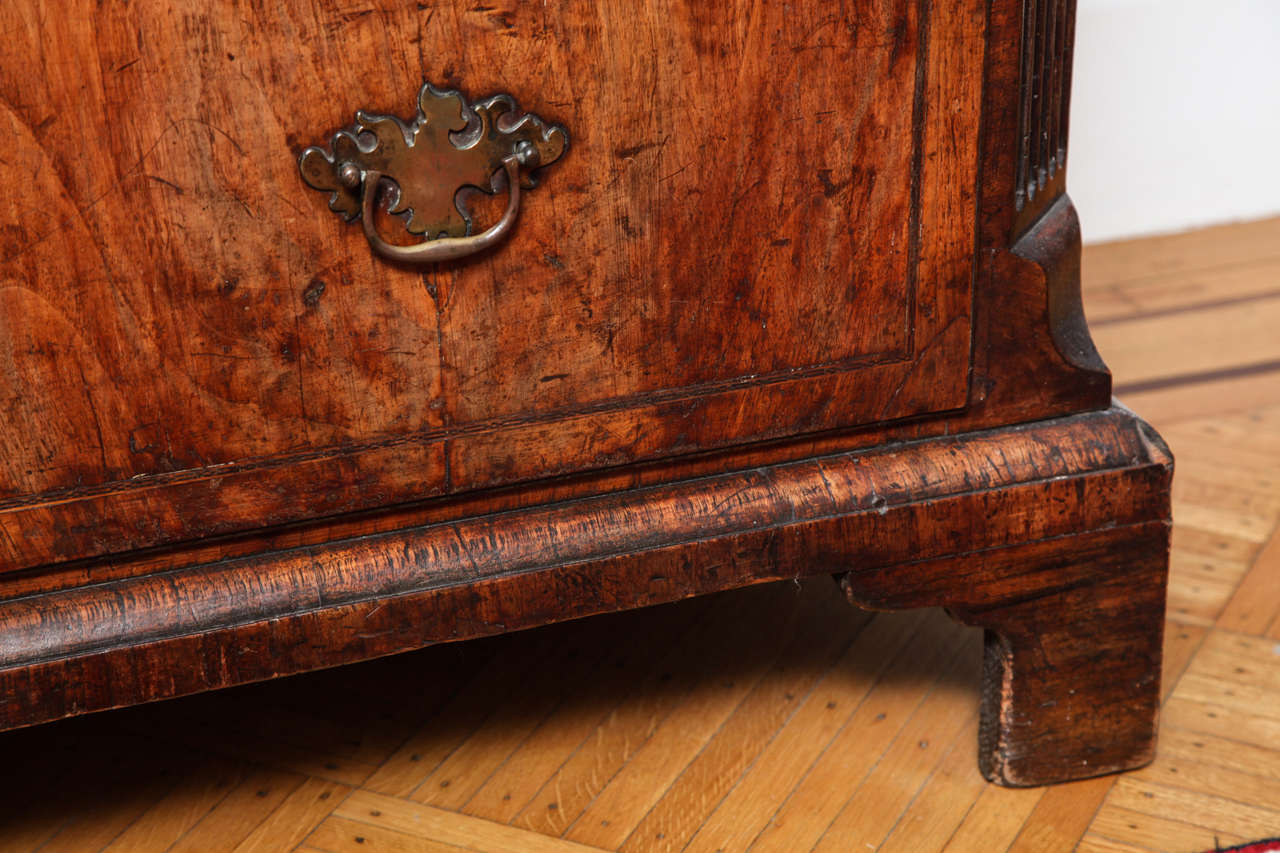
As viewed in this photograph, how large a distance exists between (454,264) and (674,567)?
0.79ft

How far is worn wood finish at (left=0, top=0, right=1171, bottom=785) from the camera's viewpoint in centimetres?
78

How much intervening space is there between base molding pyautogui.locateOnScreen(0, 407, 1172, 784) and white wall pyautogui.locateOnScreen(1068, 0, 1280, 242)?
1237 mm

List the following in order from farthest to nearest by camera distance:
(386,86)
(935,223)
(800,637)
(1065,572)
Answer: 1. (800,637)
2. (1065,572)
3. (935,223)
4. (386,86)

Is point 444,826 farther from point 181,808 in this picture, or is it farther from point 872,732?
point 872,732

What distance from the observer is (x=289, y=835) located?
1.05 metres

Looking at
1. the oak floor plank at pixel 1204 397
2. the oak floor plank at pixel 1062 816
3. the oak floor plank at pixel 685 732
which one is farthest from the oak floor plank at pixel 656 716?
the oak floor plank at pixel 1204 397

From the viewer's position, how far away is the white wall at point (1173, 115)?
2.09 metres

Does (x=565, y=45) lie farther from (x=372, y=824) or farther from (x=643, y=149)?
(x=372, y=824)

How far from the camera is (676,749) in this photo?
1.13 meters

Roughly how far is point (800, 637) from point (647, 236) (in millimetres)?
522

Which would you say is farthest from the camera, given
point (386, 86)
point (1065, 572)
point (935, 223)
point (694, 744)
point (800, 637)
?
point (800, 637)

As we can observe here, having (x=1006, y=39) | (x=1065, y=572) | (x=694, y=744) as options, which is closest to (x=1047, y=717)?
(x=1065, y=572)

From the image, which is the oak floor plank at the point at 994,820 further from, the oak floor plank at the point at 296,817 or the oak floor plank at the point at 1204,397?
the oak floor plank at the point at 1204,397

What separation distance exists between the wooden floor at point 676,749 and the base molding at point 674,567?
0.09 m
